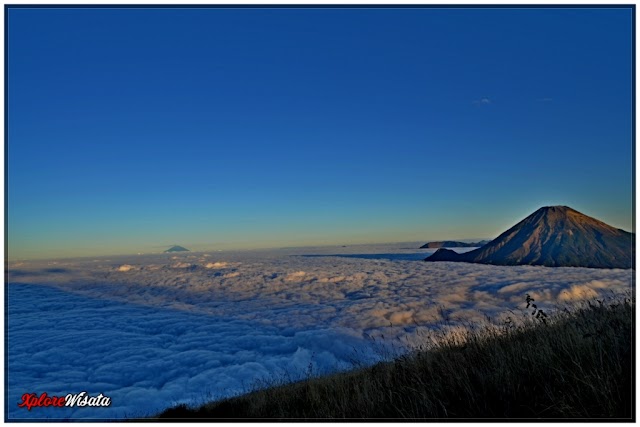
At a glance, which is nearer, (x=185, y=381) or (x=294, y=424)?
(x=294, y=424)

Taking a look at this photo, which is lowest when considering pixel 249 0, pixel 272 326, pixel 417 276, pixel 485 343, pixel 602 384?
pixel 272 326

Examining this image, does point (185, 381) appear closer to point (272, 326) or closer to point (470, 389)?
point (272, 326)

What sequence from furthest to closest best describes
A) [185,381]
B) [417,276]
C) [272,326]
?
[417,276], [272,326], [185,381]

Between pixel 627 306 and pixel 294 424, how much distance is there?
7057 millimetres

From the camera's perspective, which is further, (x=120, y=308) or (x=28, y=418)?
(x=120, y=308)

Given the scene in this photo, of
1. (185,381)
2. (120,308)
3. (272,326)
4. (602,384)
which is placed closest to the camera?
(602,384)

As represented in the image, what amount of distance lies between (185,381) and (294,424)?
62480 millimetres

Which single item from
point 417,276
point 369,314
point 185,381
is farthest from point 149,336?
point 417,276

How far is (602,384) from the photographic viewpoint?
12.9 ft

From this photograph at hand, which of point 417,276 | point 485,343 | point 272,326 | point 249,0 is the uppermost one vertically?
point 249,0

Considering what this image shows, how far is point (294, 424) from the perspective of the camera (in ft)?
18.4

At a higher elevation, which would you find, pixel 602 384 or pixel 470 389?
pixel 602 384

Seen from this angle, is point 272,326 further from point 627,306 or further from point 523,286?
point 627,306

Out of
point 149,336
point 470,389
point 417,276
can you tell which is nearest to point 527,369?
point 470,389
